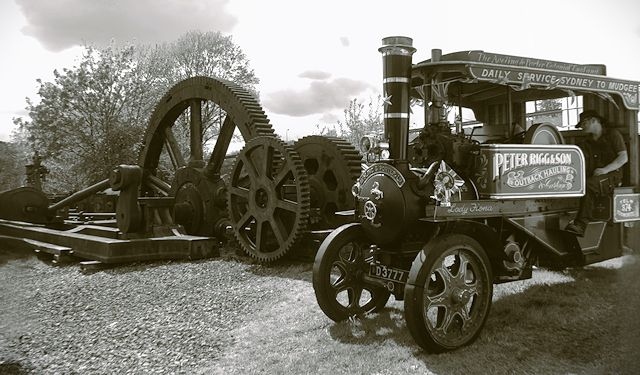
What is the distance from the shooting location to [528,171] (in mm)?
5254

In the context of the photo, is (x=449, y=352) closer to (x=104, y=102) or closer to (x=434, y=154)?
(x=434, y=154)

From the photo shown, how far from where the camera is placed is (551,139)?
5598 mm

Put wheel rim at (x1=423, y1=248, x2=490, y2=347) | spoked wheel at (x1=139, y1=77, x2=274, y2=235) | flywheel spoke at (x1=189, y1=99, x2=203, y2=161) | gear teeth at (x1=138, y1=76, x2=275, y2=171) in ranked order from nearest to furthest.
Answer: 1. wheel rim at (x1=423, y1=248, x2=490, y2=347)
2. gear teeth at (x1=138, y1=76, x2=275, y2=171)
3. spoked wheel at (x1=139, y1=77, x2=274, y2=235)
4. flywheel spoke at (x1=189, y1=99, x2=203, y2=161)

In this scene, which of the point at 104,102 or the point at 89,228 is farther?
the point at 104,102

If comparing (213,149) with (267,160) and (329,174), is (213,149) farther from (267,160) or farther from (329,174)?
(329,174)

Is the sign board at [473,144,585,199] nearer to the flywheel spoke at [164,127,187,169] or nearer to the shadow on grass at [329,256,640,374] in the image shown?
the shadow on grass at [329,256,640,374]

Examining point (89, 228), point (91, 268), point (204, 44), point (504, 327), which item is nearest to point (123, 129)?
point (204, 44)

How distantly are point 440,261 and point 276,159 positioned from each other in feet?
16.9

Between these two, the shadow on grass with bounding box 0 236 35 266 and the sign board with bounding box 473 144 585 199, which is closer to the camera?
the shadow on grass with bounding box 0 236 35 266

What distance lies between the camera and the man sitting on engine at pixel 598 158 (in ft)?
19.7

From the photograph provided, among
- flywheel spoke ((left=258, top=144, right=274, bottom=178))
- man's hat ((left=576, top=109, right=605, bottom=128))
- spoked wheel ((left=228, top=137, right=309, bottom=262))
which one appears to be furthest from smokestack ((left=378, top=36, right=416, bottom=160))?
flywheel spoke ((left=258, top=144, right=274, bottom=178))

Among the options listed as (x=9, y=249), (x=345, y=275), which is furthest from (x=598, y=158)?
(x=9, y=249)

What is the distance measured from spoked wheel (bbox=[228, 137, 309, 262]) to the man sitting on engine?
357cm

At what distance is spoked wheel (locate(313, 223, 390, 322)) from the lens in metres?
5.15
